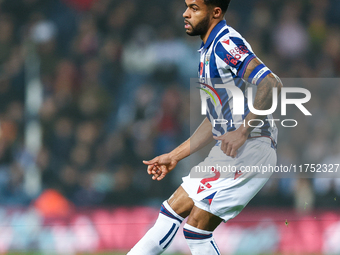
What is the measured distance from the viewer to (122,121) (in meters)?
6.60

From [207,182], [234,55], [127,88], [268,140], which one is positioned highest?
[234,55]

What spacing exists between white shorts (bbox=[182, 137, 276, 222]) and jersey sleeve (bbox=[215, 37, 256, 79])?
0.47m

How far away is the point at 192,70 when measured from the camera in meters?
6.73

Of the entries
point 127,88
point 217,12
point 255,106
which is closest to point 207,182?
point 255,106

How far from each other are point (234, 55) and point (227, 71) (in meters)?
0.14

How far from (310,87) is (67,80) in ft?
10.5

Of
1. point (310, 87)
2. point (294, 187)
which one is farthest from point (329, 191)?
point (310, 87)

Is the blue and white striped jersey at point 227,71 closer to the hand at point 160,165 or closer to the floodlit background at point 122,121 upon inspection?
the hand at point 160,165

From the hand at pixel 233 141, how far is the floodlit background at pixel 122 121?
2737mm

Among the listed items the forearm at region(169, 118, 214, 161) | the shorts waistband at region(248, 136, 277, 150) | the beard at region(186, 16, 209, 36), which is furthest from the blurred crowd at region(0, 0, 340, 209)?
the beard at region(186, 16, 209, 36)

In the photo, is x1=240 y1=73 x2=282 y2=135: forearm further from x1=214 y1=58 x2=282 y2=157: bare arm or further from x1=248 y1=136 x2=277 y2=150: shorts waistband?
x1=248 y1=136 x2=277 y2=150: shorts waistband

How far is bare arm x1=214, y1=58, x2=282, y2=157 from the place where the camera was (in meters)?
2.81

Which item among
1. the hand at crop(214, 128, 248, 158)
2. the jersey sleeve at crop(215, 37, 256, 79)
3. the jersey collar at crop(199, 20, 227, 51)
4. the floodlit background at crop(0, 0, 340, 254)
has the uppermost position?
the jersey collar at crop(199, 20, 227, 51)

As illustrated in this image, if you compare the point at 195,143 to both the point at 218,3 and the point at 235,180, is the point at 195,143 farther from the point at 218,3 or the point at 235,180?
the point at 218,3
